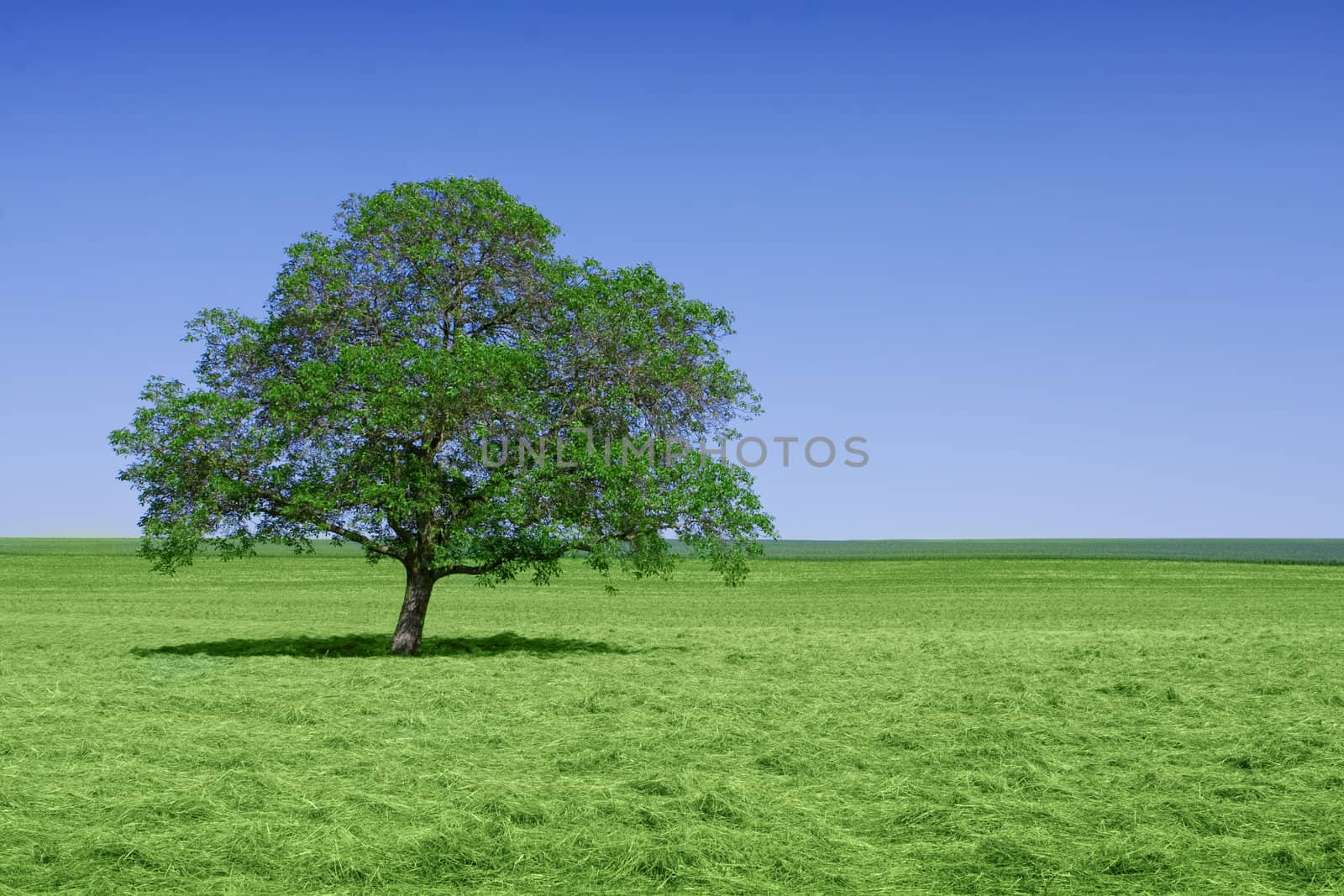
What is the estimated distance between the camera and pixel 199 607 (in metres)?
38.3

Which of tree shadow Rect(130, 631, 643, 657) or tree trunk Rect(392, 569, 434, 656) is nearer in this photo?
tree shadow Rect(130, 631, 643, 657)

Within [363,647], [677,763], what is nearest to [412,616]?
[363,647]

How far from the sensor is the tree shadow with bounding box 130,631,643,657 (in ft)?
78.1

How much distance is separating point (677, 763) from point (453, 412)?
475 inches

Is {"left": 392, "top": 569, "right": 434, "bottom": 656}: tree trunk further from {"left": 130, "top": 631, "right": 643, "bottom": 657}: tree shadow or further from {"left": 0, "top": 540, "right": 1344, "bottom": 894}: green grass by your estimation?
{"left": 0, "top": 540, "right": 1344, "bottom": 894}: green grass

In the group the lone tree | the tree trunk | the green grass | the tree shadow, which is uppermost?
the lone tree

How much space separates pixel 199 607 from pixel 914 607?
2603 centimetres

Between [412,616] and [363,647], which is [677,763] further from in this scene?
[363,647]

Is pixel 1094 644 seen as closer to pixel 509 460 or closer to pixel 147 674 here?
pixel 509 460

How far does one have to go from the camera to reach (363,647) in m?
25.4

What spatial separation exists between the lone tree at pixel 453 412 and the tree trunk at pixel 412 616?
1.8 inches

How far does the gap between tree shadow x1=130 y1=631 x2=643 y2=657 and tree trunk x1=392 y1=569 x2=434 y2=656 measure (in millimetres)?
324

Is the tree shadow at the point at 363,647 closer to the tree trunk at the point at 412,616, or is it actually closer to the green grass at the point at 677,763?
the green grass at the point at 677,763

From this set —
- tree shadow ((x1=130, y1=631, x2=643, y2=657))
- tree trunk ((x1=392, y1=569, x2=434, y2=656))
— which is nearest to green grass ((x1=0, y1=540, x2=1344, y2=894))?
tree shadow ((x1=130, y1=631, x2=643, y2=657))
